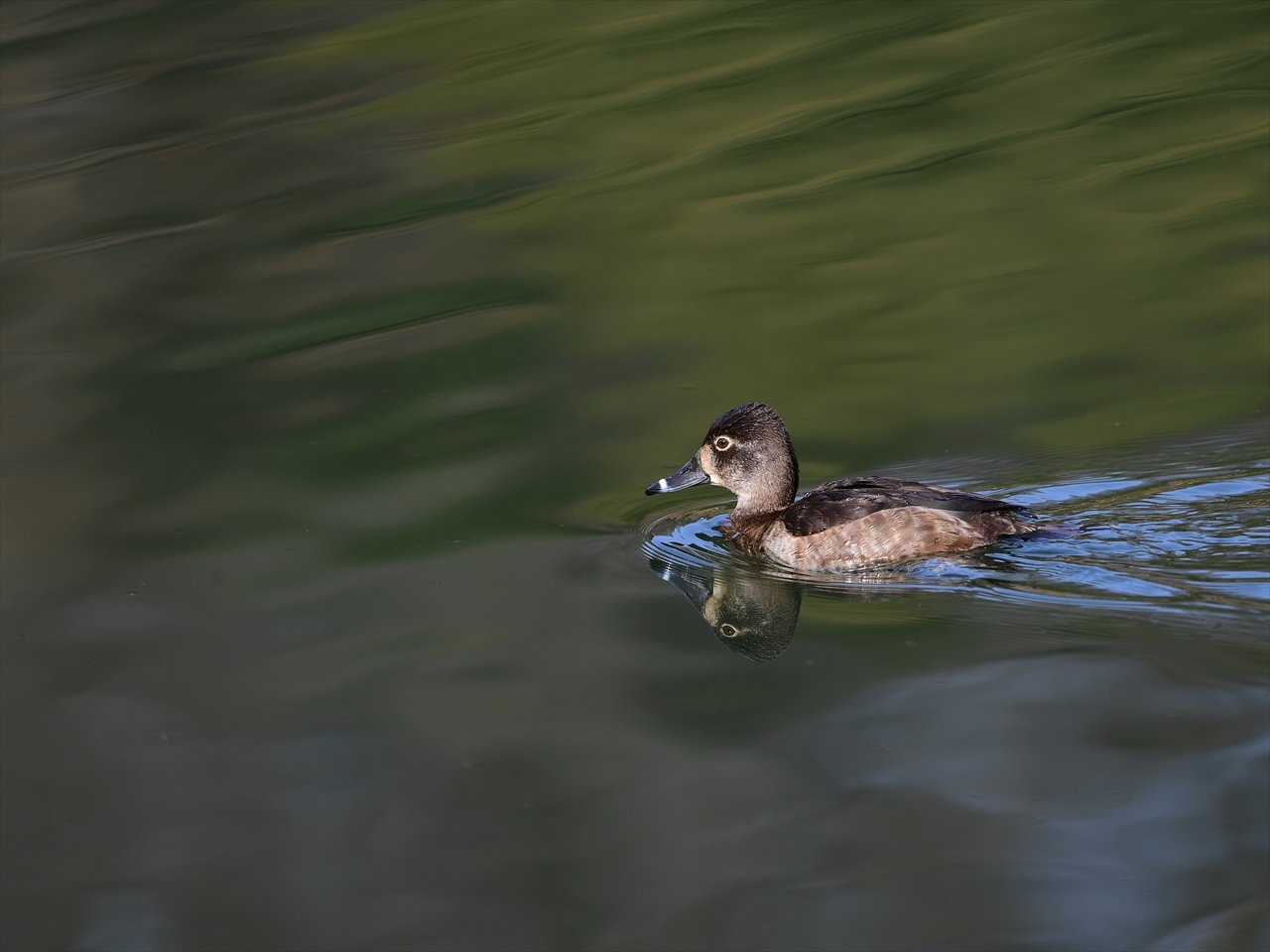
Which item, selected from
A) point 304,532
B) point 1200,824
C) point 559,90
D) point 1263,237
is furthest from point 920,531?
point 559,90

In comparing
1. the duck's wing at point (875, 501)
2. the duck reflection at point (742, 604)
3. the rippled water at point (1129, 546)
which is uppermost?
the duck's wing at point (875, 501)

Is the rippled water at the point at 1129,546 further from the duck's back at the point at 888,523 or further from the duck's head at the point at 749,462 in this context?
the duck's head at the point at 749,462

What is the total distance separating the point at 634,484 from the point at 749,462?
2.35ft

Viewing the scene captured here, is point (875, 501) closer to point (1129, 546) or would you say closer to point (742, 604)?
point (742, 604)

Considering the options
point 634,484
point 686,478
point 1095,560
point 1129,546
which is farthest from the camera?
point 634,484

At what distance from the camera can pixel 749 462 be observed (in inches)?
288

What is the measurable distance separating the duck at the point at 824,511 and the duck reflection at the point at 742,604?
275mm

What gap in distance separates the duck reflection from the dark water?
0.04 meters

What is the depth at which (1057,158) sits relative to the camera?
1218 cm

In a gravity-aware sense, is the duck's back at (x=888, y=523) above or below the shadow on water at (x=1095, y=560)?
above

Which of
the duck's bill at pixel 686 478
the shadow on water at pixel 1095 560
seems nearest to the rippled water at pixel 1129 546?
the shadow on water at pixel 1095 560

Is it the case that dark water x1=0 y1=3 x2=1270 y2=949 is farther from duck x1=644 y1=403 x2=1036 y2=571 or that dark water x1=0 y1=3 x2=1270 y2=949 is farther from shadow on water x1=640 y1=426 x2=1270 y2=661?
duck x1=644 y1=403 x2=1036 y2=571

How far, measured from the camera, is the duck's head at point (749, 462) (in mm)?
7230

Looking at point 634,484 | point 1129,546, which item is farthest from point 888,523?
point 634,484
